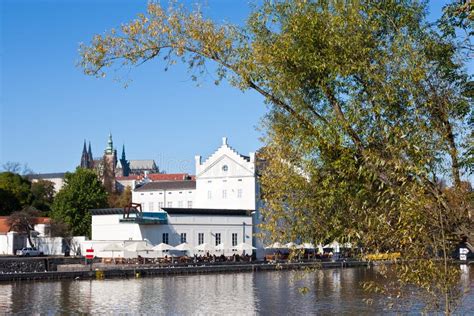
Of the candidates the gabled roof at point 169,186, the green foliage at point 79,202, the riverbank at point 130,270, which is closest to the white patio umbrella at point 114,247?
the riverbank at point 130,270

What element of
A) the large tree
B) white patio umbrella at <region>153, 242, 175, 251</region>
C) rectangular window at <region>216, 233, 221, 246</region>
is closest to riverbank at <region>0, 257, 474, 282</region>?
white patio umbrella at <region>153, 242, 175, 251</region>

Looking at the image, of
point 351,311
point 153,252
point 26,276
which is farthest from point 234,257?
point 351,311

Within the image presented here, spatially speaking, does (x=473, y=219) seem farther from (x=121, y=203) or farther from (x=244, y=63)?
(x=121, y=203)

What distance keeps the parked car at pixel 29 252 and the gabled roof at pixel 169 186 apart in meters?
24.2

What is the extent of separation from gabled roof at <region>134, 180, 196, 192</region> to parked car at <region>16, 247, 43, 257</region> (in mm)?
24248

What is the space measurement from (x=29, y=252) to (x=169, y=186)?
26.8m

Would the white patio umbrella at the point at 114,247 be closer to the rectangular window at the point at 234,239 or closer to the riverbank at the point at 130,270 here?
the riverbank at the point at 130,270

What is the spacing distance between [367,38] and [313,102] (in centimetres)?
142

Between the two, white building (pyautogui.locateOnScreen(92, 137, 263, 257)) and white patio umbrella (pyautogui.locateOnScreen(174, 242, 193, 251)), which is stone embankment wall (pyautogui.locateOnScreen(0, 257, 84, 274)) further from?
white patio umbrella (pyautogui.locateOnScreen(174, 242, 193, 251))

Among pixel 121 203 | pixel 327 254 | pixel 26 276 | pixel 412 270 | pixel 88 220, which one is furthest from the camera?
pixel 121 203

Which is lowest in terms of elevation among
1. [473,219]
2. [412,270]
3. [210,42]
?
[412,270]

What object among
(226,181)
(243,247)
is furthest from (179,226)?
(226,181)

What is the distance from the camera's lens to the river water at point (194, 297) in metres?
30.4

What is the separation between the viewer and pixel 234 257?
6228cm
